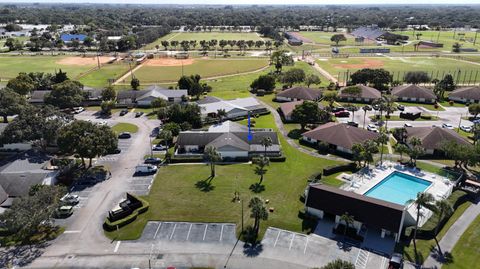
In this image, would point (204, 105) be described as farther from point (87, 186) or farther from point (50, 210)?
point (50, 210)

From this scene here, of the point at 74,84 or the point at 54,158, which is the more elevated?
the point at 74,84

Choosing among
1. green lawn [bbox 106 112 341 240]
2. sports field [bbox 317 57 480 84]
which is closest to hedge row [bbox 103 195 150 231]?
green lawn [bbox 106 112 341 240]

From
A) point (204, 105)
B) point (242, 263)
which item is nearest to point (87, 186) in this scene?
point (242, 263)

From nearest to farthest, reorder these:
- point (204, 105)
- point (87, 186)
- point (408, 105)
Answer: point (87, 186) → point (204, 105) → point (408, 105)

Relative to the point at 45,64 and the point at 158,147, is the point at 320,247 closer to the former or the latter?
the point at 158,147

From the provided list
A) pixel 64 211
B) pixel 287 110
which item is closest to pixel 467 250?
pixel 64 211

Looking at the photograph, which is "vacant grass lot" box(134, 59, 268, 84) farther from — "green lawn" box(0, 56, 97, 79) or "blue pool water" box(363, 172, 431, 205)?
"blue pool water" box(363, 172, 431, 205)

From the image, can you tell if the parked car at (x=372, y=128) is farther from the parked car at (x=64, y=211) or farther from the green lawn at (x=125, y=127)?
the parked car at (x=64, y=211)
